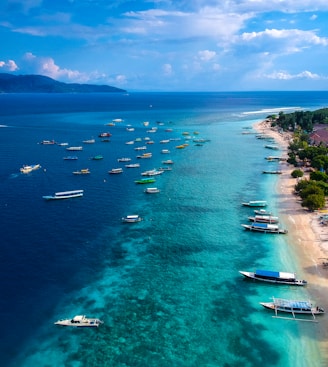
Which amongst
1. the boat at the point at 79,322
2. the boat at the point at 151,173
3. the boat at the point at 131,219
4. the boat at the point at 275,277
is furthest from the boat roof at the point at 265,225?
the boat at the point at 151,173

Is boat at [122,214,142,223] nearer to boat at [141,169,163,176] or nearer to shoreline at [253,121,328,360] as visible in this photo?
shoreline at [253,121,328,360]

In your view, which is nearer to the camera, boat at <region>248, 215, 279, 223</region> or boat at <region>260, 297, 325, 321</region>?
boat at <region>260, 297, 325, 321</region>

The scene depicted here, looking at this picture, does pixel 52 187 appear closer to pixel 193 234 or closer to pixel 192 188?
pixel 192 188

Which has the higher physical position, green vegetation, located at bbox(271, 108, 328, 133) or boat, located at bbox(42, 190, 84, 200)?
green vegetation, located at bbox(271, 108, 328, 133)

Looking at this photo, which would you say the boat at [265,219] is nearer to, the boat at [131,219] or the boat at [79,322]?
the boat at [131,219]

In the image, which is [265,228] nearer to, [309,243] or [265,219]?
[265,219]

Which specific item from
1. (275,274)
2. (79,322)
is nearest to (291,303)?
(275,274)

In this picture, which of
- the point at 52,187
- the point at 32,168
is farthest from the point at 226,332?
the point at 32,168

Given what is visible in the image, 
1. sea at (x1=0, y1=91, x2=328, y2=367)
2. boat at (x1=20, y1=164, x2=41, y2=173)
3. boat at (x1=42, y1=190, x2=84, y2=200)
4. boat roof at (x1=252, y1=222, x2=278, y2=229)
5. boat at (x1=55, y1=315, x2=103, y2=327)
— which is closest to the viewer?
sea at (x1=0, y1=91, x2=328, y2=367)

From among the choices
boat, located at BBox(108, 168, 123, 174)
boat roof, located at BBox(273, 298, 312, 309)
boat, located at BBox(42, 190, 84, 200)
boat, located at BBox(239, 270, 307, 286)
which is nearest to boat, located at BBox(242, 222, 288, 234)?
boat, located at BBox(239, 270, 307, 286)
